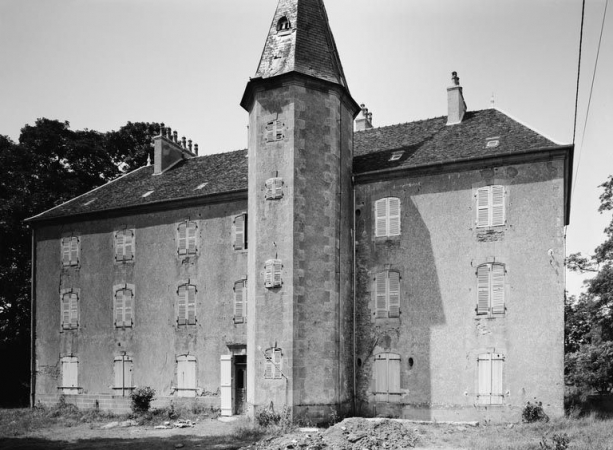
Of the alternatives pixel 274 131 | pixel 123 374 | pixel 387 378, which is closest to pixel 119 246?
pixel 123 374

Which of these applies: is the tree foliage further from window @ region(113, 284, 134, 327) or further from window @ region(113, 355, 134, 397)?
window @ region(113, 284, 134, 327)

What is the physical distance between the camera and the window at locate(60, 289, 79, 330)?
87.0 feet

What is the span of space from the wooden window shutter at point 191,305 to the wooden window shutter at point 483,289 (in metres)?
10.5

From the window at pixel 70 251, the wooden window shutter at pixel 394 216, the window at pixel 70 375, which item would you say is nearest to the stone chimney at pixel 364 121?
the wooden window shutter at pixel 394 216

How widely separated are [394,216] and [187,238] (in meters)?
8.26

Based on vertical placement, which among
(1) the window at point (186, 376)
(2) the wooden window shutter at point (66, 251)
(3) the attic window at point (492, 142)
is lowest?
(1) the window at point (186, 376)

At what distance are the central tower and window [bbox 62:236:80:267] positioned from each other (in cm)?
983

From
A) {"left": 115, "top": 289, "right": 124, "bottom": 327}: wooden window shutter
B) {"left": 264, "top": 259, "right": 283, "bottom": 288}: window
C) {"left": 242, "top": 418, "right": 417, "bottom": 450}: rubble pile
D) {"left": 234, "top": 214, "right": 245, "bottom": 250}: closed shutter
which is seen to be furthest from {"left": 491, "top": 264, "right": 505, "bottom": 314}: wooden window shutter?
{"left": 115, "top": 289, "right": 124, "bottom": 327}: wooden window shutter

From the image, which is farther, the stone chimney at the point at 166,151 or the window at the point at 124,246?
the stone chimney at the point at 166,151

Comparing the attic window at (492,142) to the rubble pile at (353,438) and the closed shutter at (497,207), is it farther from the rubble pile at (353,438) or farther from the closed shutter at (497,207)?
the rubble pile at (353,438)

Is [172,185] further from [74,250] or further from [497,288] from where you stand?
[497,288]

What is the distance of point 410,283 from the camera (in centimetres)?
2053

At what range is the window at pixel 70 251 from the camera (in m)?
26.9

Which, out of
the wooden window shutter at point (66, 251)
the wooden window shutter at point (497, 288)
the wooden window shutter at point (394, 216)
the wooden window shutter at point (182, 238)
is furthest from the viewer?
the wooden window shutter at point (66, 251)
